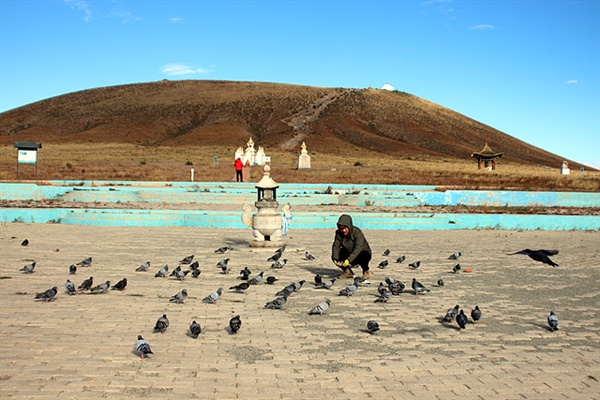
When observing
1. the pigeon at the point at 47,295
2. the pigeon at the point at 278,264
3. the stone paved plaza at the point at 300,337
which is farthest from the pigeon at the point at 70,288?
the pigeon at the point at 278,264

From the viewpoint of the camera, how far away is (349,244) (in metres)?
9.70

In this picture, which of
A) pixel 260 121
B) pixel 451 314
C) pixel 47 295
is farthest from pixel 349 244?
pixel 260 121

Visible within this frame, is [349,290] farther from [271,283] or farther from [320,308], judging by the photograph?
[271,283]

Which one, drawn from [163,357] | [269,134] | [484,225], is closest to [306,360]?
[163,357]

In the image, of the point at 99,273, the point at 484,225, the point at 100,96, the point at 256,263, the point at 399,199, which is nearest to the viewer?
the point at 99,273

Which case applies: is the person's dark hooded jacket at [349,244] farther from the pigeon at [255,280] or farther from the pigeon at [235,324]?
the pigeon at [235,324]

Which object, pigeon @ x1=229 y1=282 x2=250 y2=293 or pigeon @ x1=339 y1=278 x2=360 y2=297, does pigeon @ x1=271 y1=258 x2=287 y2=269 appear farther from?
pigeon @ x1=339 y1=278 x2=360 y2=297

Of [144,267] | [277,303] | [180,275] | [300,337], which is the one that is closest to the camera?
[300,337]

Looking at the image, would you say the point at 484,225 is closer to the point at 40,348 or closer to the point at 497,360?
the point at 497,360

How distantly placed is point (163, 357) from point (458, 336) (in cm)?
299

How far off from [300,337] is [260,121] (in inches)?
4150

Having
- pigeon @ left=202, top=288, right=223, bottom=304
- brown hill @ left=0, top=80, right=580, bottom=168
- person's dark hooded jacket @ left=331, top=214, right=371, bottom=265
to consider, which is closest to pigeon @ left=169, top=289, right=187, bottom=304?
pigeon @ left=202, top=288, right=223, bottom=304

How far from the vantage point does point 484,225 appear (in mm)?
19641

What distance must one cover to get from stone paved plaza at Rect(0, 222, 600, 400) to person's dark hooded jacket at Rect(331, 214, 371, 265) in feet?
1.85
